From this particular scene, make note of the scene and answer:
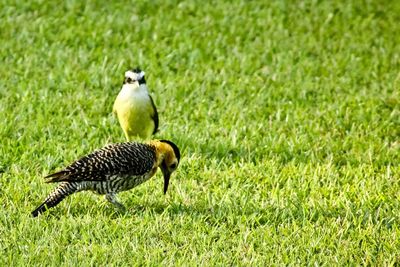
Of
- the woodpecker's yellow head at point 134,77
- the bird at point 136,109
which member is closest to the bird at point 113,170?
the bird at point 136,109

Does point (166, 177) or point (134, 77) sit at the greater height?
point (134, 77)

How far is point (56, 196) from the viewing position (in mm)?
7309

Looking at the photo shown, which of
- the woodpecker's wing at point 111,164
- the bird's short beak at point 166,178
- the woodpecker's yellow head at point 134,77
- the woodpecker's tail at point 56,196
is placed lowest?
the bird's short beak at point 166,178

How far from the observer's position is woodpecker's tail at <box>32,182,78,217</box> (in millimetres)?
7309

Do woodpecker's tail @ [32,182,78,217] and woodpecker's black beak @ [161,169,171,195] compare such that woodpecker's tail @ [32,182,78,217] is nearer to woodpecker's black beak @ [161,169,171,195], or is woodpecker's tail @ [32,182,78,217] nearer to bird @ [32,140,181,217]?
bird @ [32,140,181,217]

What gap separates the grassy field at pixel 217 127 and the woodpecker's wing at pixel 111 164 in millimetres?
323

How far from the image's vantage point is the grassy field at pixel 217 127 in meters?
7.12

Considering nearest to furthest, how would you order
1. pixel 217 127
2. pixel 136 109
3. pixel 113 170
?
pixel 113 170 → pixel 136 109 → pixel 217 127

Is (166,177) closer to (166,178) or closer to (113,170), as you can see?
(166,178)

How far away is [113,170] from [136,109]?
1718 mm

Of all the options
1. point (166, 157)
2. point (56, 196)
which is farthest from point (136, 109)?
point (56, 196)

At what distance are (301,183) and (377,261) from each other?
5.35 ft

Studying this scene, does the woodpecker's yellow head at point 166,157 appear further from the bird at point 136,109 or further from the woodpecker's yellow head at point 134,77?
the woodpecker's yellow head at point 134,77

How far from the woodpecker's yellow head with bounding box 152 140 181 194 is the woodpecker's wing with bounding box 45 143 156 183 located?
10 centimetres
